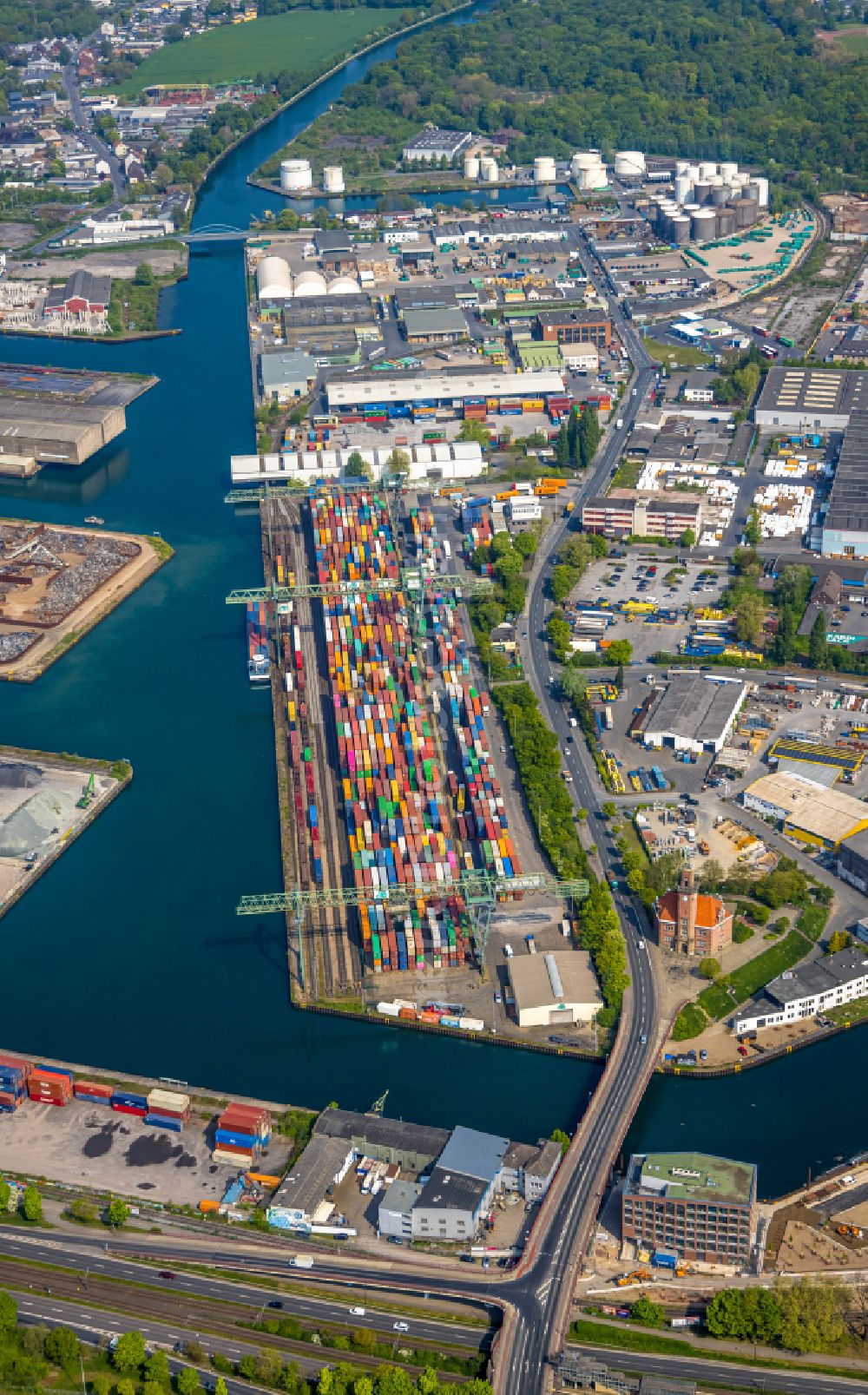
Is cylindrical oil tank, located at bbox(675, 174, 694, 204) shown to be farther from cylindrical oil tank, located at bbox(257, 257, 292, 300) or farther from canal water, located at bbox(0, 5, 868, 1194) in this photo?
canal water, located at bbox(0, 5, 868, 1194)

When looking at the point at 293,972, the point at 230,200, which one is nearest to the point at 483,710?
the point at 293,972

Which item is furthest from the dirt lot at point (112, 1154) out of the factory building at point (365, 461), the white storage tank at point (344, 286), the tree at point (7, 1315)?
the white storage tank at point (344, 286)

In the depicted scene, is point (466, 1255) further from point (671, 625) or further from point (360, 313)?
point (360, 313)

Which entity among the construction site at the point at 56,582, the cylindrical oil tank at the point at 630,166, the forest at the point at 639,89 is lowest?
the construction site at the point at 56,582

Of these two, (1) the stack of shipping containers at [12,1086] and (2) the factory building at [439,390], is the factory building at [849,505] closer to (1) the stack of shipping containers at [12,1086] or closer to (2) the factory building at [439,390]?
(2) the factory building at [439,390]

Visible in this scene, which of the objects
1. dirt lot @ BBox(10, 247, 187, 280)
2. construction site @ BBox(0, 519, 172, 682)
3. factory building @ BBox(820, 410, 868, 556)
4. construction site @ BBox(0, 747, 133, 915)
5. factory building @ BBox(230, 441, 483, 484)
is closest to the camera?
construction site @ BBox(0, 747, 133, 915)

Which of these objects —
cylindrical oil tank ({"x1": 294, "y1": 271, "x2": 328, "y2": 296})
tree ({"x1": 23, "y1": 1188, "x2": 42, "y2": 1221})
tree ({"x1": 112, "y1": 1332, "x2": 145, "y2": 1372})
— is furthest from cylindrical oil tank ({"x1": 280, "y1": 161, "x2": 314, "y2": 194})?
tree ({"x1": 112, "y1": 1332, "x2": 145, "y2": 1372})

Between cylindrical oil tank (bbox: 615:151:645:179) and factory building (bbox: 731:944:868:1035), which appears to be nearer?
factory building (bbox: 731:944:868:1035)
